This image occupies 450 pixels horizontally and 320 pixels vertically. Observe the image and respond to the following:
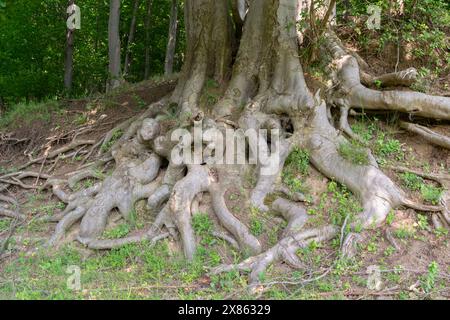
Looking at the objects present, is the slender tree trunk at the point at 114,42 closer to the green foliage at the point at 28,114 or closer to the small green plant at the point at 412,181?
the green foliage at the point at 28,114

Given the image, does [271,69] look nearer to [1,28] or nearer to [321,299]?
[321,299]

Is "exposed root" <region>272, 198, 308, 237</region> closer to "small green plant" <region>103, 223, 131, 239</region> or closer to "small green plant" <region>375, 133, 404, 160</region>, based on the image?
"small green plant" <region>375, 133, 404, 160</region>

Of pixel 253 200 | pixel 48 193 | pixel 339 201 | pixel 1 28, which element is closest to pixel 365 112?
pixel 339 201

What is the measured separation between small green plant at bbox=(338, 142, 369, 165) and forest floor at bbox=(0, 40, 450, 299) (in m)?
0.38

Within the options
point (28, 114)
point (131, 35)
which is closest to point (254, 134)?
point (28, 114)

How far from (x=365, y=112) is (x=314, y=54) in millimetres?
1207

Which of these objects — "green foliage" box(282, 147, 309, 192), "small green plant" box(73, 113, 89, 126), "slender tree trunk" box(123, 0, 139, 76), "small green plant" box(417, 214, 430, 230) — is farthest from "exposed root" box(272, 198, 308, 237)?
"slender tree trunk" box(123, 0, 139, 76)

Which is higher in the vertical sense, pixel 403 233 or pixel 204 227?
pixel 403 233

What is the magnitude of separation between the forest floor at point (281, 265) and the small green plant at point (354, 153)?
38cm

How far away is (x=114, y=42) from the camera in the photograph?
13938mm

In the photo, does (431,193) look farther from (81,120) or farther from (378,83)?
(81,120)

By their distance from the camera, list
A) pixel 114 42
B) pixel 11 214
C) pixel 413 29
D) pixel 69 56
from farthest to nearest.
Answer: pixel 69 56 → pixel 114 42 → pixel 413 29 → pixel 11 214

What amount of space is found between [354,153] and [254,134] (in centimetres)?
142

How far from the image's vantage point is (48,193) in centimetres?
810
